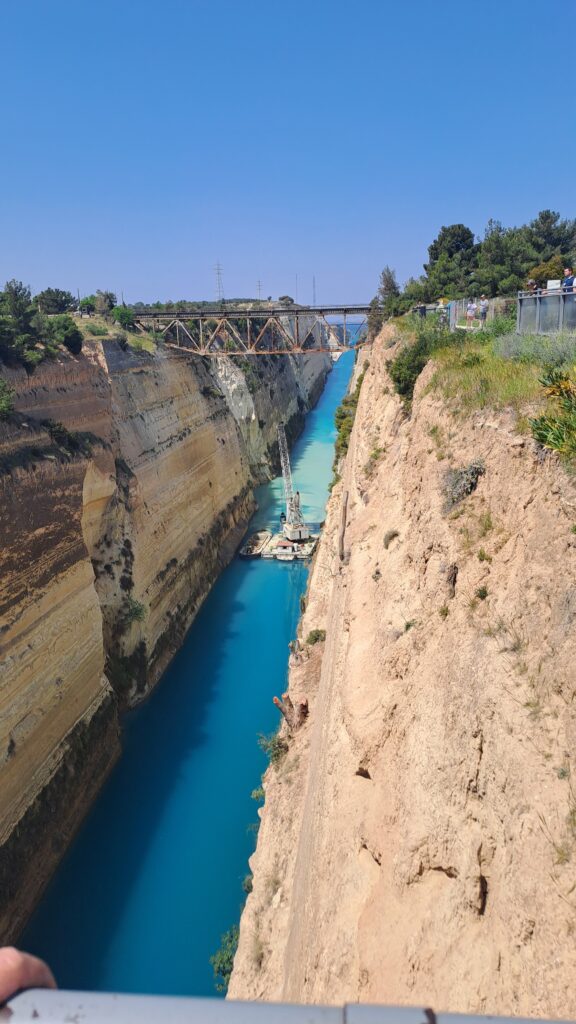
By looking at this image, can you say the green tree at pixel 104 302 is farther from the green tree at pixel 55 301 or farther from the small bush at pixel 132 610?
the small bush at pixel 132 610

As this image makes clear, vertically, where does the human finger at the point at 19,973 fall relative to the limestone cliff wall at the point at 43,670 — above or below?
above

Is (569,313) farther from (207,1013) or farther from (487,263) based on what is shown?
(487,263)

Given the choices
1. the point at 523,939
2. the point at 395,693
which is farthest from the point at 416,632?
the point at 523,939

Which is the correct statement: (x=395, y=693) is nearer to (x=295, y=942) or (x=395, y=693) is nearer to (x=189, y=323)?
(x=295, y=942)

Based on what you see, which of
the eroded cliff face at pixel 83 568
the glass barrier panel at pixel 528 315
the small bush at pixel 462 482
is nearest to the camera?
the small bush at pixel 462 482

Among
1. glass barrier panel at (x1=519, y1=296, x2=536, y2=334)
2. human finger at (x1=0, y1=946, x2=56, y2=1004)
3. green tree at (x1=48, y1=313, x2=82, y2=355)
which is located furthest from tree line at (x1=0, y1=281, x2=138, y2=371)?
human finger at (x1=0, y1=946, x2=56, y2=1004)

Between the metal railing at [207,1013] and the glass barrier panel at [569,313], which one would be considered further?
the glass barrier panel at [569,313]

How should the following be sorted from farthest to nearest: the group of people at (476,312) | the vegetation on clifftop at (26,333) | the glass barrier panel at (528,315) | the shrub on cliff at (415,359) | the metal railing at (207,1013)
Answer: the vegetation on clifftop at (26,333) < the group of people at (476,312) < the shrub on cliff at (415,359) < the glass barrier panel at (528,315) < the metal railing at (207,1013)

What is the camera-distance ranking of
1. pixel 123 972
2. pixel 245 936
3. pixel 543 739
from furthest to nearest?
1. pixel 123 972
2. pixel 245 936
3. pixel 543 739

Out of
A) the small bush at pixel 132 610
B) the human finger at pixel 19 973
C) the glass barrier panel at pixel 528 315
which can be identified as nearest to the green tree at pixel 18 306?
the small bush at pixel 132 610
